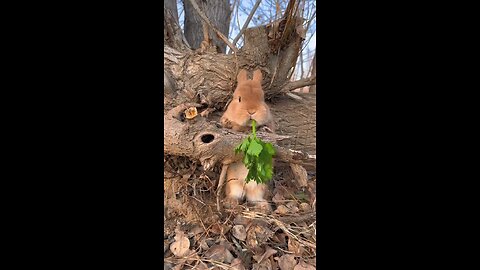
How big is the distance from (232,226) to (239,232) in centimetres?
4

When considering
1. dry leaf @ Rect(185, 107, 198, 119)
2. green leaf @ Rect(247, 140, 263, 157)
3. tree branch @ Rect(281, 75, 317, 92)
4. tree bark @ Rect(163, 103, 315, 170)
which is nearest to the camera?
green leaf @ Rect(247, 140, 263, 157)

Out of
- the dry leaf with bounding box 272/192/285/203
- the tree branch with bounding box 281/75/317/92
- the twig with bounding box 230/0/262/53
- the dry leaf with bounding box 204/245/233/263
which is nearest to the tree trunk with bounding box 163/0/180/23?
the twig with bounding box 230/0/262/53

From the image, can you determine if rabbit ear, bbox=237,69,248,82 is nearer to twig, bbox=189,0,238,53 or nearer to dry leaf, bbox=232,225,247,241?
twig, bbox=189,0,238,53

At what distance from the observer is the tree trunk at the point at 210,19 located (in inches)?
65.4

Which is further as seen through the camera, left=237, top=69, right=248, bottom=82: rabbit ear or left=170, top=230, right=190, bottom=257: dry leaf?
left=237, top=69, right=248, bottom=82: rabbit ear

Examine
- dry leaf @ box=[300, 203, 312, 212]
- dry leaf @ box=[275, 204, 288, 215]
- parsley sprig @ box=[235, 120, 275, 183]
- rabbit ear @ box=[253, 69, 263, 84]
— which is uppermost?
rabbit ear @ box=[253, 69, 263, 84]

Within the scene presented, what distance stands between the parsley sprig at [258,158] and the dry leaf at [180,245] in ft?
1.12

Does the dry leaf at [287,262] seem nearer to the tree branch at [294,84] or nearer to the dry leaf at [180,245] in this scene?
the dry leaf at [180,245]

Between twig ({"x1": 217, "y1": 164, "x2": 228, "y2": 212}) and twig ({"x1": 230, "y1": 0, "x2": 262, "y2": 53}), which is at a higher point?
twig ({"x1": 230, "y1": 0, "x2": 262, "y2": 53})

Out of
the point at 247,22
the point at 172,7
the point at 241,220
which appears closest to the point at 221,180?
the point at 241,220

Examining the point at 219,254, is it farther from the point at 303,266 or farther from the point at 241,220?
the point at 303,266

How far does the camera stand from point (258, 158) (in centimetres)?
128

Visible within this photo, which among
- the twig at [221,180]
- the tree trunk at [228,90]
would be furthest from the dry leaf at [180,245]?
the tree trunk at [228,90]

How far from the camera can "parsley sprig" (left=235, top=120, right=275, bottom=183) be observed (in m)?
1.28
